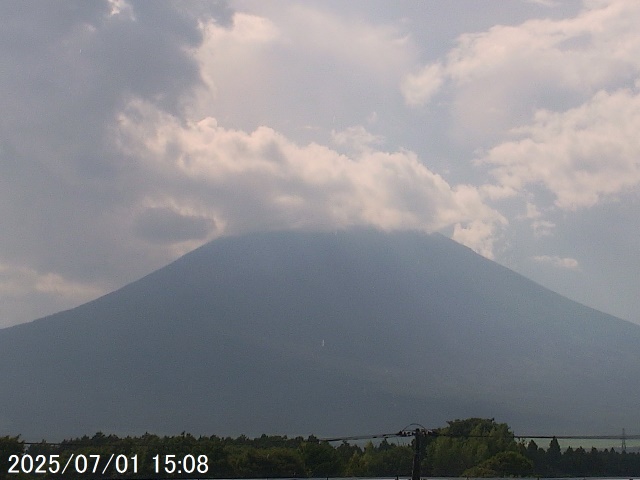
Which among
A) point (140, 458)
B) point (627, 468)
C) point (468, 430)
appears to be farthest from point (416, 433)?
point (627, 468)

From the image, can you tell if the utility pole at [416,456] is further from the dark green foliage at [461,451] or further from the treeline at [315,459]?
the dark green foliage at [461,451]

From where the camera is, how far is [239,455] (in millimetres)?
77500

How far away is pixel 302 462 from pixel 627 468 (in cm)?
4671

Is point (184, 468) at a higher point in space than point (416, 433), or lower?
lower

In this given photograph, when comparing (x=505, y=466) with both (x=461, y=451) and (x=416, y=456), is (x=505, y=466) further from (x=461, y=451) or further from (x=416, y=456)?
(x=416, y=456)

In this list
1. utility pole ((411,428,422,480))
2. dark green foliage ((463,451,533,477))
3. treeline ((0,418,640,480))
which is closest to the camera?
utility pole ((411,428,422,480))

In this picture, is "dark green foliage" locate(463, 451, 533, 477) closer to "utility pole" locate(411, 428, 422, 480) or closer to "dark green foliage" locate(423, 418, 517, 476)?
"dark green foliage" locate(423, 418, 517, 476)

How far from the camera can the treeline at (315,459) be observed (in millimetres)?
74312

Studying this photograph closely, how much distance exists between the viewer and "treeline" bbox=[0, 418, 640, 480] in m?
74.3

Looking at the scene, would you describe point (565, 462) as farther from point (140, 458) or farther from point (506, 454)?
point (140, 458)

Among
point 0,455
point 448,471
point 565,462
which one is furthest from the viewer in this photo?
point 565,462

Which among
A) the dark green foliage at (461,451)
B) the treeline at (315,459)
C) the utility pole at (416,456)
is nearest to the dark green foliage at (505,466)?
the treeline at (315,459)

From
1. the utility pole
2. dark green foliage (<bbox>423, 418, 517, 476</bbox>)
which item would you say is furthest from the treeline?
the utility pole

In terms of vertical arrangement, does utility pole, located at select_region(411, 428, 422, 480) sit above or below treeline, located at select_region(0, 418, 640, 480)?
above
